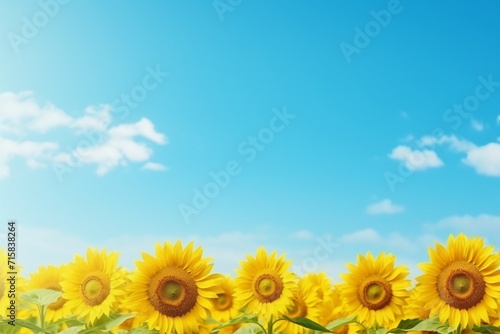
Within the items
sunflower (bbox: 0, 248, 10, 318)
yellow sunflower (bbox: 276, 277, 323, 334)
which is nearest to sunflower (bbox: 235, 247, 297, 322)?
yellow sunflower (bbox: 276, 277, 323, 334)

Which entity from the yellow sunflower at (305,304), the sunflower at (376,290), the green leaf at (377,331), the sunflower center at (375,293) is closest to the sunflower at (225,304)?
the yellow sunflower at (305,304)

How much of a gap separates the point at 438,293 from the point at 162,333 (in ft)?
8.15

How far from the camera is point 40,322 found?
555 cm

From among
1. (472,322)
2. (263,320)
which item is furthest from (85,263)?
(472,322)

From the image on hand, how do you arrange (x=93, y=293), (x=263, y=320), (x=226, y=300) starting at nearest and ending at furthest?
(x=93, y=293) → (x=263, y=320) → (x=226, y=300)

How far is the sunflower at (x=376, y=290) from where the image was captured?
6.50 m

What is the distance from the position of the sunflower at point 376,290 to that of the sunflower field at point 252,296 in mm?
10

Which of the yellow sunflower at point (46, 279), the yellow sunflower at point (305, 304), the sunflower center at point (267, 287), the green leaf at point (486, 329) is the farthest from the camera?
the yellow sunflower at point (305, 304)

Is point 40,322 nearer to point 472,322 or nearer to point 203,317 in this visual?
point 203,317

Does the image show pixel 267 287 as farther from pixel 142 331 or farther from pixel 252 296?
pixel 142 331

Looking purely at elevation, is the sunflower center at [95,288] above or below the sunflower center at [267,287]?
below

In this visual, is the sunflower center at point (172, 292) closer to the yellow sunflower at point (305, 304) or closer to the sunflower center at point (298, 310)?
the yellow sunflower at point (305, 304)

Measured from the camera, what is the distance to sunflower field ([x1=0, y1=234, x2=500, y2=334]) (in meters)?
5.06

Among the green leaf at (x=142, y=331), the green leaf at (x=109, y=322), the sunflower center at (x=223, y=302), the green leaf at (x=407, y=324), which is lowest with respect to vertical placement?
the green leaf at (x=142, y=331)
